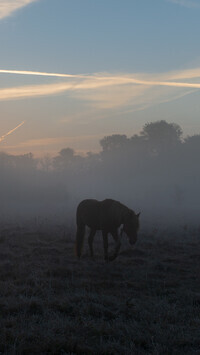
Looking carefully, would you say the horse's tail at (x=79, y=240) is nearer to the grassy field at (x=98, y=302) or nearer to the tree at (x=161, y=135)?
the grassy field at (x=98, y=302)

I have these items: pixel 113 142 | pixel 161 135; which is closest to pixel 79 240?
pixel 161 135

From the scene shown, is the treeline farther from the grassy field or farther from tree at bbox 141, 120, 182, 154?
the grassy field

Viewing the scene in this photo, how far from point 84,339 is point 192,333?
1608 millimetres

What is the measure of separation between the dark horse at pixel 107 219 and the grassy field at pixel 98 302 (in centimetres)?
67

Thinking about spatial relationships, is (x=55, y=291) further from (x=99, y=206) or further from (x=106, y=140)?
(x=106, y=140)

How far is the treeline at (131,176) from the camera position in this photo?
196 ft

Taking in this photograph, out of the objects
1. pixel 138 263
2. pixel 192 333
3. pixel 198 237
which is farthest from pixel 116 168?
pixel 192 333

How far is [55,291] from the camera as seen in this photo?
8.17m

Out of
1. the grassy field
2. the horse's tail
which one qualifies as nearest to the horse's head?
the grassy field

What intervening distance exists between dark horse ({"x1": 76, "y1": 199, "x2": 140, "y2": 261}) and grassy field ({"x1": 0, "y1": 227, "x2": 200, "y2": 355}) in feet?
2.20

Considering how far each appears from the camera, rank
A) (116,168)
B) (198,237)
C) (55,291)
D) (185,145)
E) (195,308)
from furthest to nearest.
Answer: (116,168)
(185,145)
(198,237)
(55,291)
(195,308)

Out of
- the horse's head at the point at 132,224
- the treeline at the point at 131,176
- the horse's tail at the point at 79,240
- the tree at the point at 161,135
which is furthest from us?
the tree at the point at 161,135

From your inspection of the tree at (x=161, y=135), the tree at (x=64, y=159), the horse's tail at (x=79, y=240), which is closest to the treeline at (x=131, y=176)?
the tree at (x=161, y=135)

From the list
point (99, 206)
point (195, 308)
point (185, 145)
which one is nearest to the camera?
point (195, 308)
